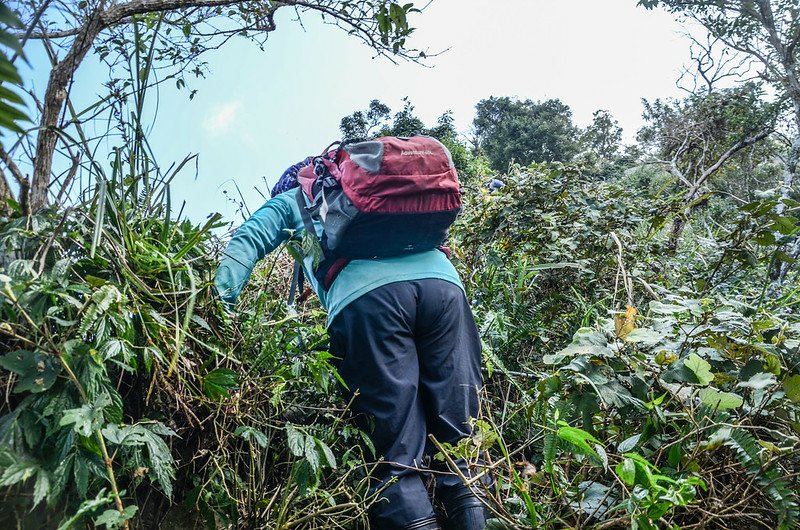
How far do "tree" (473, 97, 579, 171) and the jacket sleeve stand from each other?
23.2 meters

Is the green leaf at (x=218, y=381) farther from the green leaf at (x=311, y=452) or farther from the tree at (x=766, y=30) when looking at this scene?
the tree at (x=766, y=30)

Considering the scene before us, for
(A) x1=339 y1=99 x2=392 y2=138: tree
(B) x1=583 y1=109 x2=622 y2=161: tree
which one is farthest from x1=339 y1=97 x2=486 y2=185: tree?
(B) x1=583 y1=109 x2=622 y2=161: tree

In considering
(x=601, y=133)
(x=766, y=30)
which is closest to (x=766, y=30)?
(x=766, y=30)

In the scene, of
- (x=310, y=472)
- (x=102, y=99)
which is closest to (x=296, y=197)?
(x=102, y=99)

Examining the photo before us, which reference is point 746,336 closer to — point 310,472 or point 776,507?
point 776,507

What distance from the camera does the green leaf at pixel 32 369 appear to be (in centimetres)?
134

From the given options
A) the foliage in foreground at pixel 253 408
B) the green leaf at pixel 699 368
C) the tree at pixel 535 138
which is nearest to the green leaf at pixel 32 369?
the foliage in foreground at pixel 253 408

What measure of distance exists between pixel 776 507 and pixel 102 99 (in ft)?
8.01

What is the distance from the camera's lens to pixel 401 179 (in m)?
2.42

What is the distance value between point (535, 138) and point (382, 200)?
2558 cm

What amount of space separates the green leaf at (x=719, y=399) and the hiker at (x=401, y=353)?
938 mm

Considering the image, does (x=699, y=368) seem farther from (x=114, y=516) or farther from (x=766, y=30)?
(x=766, y=30)

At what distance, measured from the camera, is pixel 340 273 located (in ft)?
8.45

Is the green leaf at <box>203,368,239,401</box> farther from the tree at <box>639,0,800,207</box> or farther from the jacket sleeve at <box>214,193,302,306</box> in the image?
the tree at <box>639,0,800,207</box>
